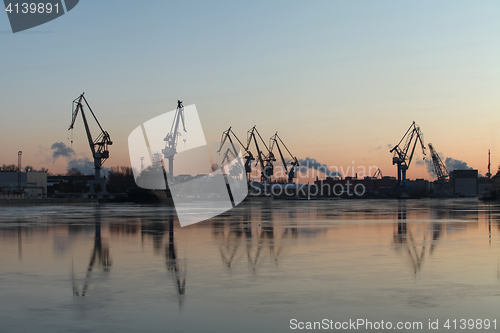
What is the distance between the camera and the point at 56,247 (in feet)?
52.4

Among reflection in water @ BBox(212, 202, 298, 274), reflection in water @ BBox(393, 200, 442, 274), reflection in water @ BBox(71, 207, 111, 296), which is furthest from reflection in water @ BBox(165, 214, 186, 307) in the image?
reflection in water @ BBox(393, 200, 442, 274)

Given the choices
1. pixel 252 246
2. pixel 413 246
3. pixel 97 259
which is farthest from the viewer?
pixel 252 246

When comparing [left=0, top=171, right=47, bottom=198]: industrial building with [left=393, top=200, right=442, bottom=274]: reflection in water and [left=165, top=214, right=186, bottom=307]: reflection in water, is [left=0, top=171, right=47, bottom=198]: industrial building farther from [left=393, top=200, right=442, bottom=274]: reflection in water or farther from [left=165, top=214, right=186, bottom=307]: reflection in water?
[left=165, top=214, right=186, bottom=307]: reflection in water

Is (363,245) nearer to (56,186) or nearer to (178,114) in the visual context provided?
(178,114)

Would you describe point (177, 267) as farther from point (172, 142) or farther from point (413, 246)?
point (172, 142)

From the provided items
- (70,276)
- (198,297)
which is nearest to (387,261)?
(198,297)

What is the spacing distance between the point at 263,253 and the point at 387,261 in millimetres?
3481

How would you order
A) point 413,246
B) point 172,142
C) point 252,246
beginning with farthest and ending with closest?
1. point 172,142
2. point 252,246
3. point 413,246

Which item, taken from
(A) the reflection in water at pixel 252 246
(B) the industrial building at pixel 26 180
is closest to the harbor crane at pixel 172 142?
(B) the industrial building at pixel 26 180

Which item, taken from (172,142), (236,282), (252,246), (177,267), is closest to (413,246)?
(252,246)

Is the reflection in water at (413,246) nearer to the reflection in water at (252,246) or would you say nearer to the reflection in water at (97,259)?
the reflection in water at (252,246)

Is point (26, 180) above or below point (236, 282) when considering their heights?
above

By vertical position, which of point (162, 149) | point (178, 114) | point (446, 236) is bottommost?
point (446, 236)

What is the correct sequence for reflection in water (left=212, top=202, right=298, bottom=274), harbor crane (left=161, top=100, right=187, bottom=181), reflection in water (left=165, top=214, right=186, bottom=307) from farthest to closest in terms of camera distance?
harbor crane (left=161, top=100, right=187, bottom=181), reflection in water (left=212, top=202, right=298, bottom=274), reflection in water (left=165, top=214, right=186, bottom=307)
